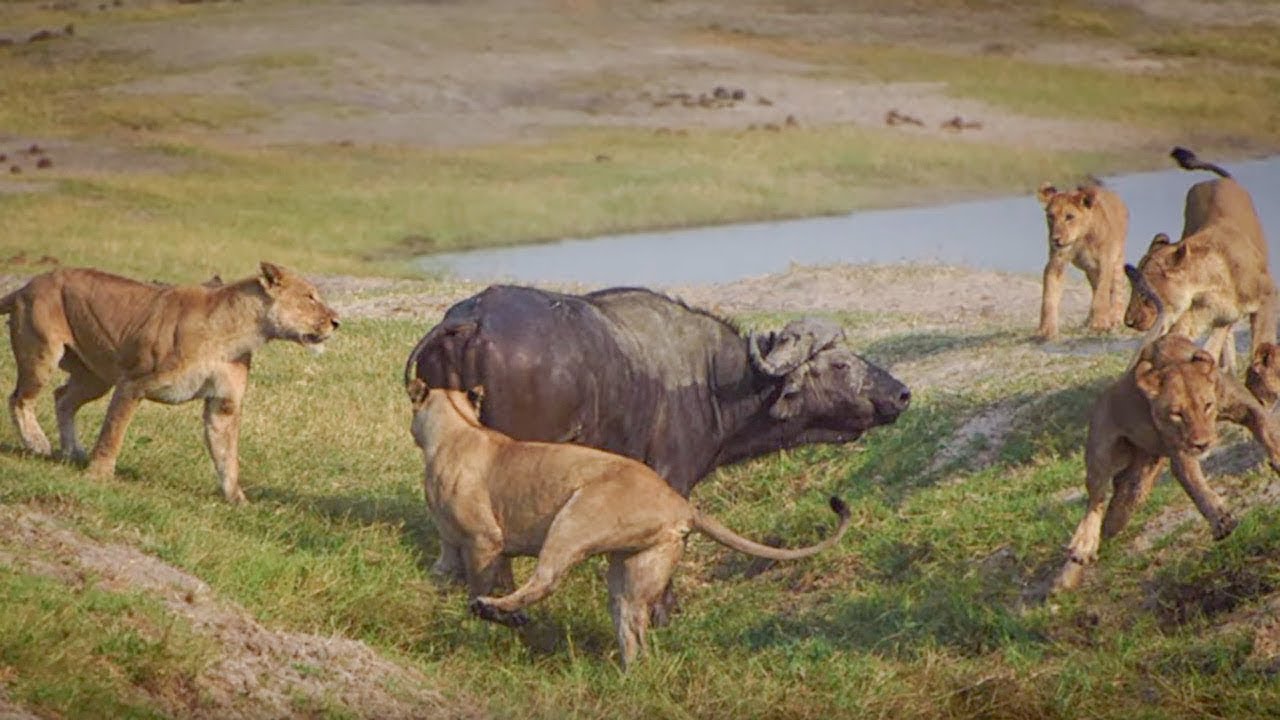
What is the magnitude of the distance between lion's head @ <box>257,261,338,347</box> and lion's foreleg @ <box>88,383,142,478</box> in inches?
29.6

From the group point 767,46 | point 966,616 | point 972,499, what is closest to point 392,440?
point 972,499

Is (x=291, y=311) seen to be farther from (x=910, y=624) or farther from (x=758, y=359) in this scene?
(x=910, y=624)

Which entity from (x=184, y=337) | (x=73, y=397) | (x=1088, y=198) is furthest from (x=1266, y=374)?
(x=73, y=397)

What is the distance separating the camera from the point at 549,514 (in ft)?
28.8

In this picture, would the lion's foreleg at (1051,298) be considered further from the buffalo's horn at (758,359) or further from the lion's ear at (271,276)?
the lion's ear at (271,276)

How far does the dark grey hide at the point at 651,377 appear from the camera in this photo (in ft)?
31.5

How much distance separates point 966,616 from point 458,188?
18080 mm

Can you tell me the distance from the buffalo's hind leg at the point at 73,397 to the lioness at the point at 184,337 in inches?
3.0

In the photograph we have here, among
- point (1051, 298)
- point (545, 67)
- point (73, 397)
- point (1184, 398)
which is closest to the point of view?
point (1184, 398)

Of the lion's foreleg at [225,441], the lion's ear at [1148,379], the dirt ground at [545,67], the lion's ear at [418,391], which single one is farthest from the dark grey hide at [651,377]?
the dirt ground at [545,67]

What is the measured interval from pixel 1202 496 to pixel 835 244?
1759 cm

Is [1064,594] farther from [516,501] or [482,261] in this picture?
[482,261]

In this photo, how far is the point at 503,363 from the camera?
9555 mm

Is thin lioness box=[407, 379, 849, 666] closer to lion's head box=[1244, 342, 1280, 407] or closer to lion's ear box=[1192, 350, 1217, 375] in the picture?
lion's ear box=[1192, 350, 1217, 375]
